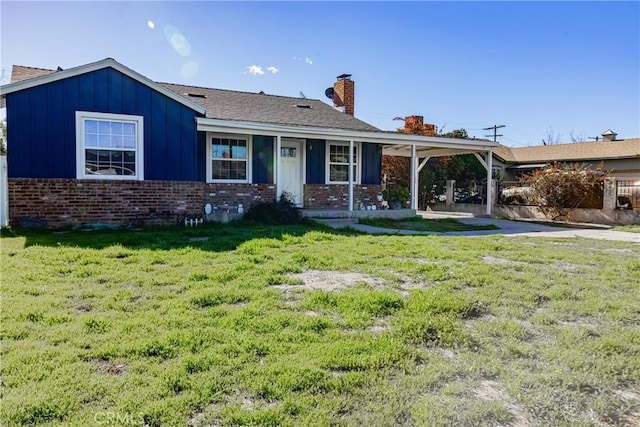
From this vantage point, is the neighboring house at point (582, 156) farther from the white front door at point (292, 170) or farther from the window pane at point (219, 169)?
the window pane at point (219, 169)

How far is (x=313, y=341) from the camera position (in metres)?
3.36

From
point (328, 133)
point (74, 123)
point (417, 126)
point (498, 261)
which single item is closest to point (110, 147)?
point (74, 123)

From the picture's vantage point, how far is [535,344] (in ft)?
11.3

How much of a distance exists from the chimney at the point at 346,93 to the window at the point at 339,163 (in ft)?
11.4

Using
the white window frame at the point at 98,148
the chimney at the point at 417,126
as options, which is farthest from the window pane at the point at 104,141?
the chimney at the point at 417,126

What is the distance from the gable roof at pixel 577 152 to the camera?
22.3 meters

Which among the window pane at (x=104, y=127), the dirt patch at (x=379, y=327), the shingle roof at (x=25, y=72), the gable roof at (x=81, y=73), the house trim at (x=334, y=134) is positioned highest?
the shingle roof at (x=25, y=72)

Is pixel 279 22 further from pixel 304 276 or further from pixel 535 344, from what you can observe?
pixel 535 344

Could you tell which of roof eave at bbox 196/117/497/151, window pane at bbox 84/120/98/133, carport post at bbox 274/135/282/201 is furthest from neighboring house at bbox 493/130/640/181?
window pane at bbox 84/120/98/133

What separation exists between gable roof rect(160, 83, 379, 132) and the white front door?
904mm

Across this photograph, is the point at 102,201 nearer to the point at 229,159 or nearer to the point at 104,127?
the point at 104,127

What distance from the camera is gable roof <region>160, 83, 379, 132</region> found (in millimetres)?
13116

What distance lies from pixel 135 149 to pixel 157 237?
3.16 metres

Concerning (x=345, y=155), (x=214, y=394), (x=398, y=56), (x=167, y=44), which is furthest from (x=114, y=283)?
(x=398, y=56)
